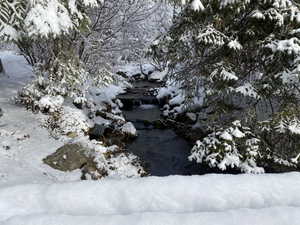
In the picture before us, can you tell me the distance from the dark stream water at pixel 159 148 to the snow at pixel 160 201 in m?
5.53

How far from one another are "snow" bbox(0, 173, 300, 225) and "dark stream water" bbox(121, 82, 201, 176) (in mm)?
5529

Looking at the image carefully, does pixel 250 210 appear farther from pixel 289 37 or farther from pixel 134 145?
pixel 134 145

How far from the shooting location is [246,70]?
7566mm

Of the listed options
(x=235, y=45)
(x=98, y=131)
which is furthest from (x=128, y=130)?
(x=235, y=45)

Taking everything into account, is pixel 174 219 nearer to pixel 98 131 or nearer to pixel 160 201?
pixel 160 201

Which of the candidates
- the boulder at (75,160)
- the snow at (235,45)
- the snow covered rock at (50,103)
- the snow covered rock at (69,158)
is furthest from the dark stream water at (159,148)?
the snow at (235,45)

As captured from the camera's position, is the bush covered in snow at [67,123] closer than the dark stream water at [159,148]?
Yes

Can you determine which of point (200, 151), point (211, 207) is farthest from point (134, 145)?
point (211, 207)

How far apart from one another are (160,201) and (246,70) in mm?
5659

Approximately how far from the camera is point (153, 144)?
10312 millimetres

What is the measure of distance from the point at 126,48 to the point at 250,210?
1004 centimetres

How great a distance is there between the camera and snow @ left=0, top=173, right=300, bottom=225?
2.40 meters

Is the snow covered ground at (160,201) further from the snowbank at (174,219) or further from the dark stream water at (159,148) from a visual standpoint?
the dark stream water at (159,148)

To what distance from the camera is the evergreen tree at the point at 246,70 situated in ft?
21.2
